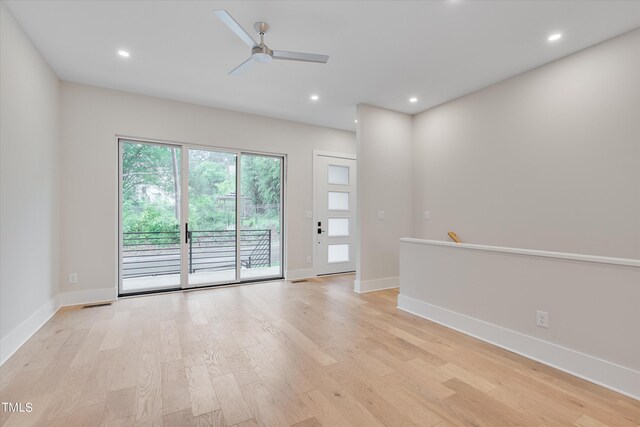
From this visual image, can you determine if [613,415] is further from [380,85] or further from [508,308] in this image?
[380,85]

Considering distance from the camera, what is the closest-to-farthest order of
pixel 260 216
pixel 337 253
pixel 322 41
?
pixel 322 41 < pixel 260 216 < pixel 337 253

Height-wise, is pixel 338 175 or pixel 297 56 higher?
pixel 297 56

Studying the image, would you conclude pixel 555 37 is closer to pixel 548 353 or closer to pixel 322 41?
pixel 322 41

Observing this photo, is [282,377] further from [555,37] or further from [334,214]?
[555,37]

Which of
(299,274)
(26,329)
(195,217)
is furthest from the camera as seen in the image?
(299,274)

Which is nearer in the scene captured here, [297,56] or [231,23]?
[231,23]

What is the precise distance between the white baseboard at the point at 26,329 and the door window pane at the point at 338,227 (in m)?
4.11

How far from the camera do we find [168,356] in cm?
244

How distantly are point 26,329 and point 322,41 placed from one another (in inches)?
158

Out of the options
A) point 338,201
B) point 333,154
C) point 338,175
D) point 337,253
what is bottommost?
point 337,253

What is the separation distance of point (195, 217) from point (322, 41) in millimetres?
3170

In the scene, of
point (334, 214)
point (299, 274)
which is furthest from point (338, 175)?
point (299, 274)

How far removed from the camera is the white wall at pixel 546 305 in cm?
198

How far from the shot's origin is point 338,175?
582cm
